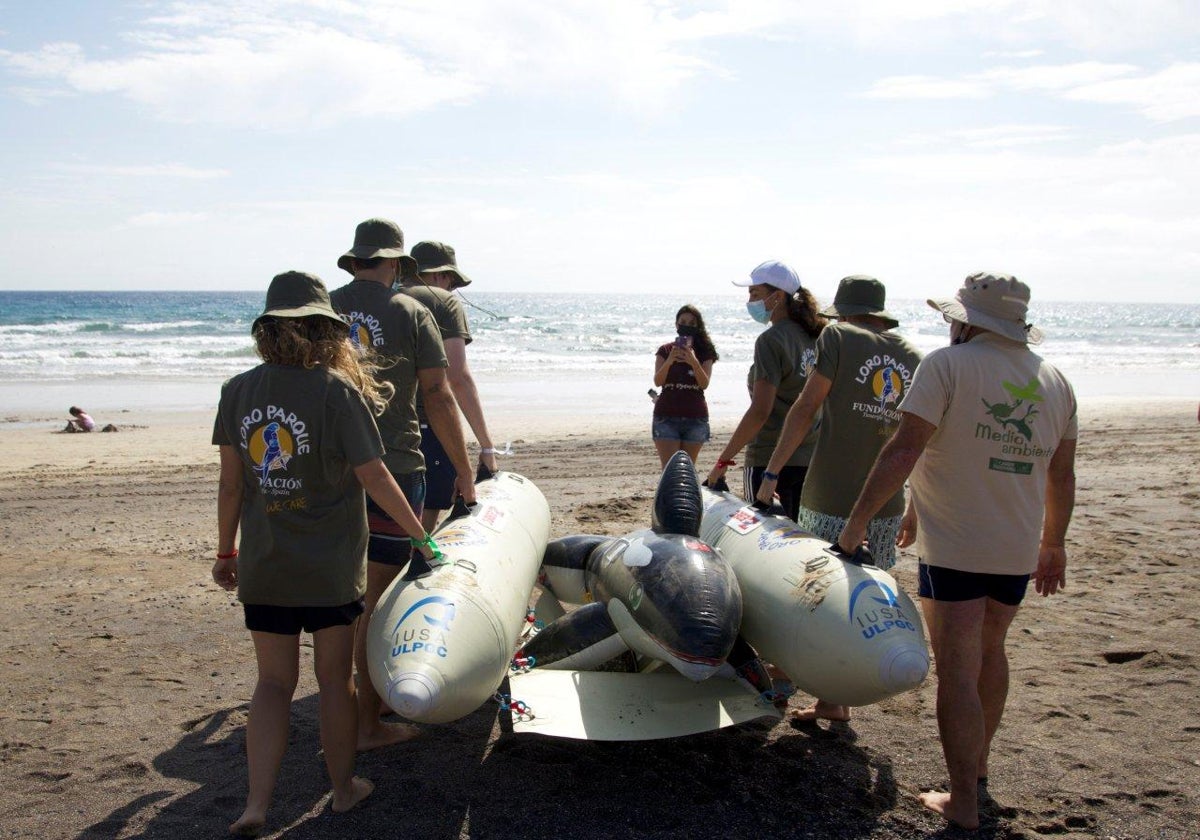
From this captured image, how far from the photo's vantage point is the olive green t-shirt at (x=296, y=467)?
3344mm

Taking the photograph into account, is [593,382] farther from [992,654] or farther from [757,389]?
[992,654]

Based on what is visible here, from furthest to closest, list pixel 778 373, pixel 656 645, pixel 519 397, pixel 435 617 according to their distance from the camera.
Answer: pixel 519 397 < pixel 778 373 < pixel 656 645 < pixel 435 617

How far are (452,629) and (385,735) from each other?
0.96m

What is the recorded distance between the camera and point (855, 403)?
4.43 meters

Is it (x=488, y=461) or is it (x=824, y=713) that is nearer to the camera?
(x=824, y=713)

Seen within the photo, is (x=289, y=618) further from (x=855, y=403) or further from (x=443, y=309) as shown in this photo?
(x=855, y=403)

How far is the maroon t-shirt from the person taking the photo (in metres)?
7.04

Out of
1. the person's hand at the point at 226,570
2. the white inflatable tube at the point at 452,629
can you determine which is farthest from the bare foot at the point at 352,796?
the person's hand at the point at 226,570

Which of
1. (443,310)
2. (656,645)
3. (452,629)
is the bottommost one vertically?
(656,645)

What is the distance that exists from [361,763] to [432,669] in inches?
37.5

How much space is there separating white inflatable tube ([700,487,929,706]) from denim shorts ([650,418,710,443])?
9.12 ft

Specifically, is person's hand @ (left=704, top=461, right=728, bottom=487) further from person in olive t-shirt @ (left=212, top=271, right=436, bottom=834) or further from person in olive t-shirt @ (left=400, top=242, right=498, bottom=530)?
person in olive t-shirt @ (left=212, top=271, right=436, bottom=834)

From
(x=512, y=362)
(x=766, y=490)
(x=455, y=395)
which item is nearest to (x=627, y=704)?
(x=766, y=490)

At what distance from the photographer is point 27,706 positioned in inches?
176
